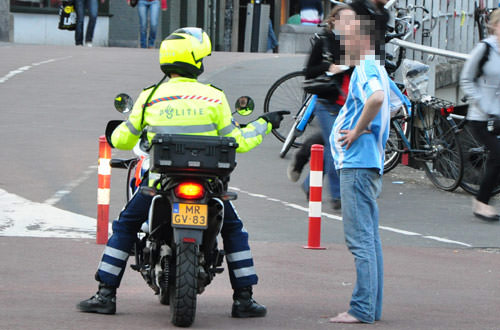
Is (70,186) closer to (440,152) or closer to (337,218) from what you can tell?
(337,218)

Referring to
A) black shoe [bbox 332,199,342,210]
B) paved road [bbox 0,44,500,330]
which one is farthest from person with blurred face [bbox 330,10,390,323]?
black shoe [bbox 332,199,342,210]

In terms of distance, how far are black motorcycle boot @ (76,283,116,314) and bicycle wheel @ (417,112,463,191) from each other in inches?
227

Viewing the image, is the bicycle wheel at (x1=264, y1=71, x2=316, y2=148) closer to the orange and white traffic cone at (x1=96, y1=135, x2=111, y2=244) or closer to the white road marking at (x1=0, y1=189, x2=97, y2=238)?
the white road marking at (x1=0, y1=189, x2=97, y2=238)

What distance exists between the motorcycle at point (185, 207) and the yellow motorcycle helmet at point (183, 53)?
450 millimetres

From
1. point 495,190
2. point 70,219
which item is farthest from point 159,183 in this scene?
point 495,190

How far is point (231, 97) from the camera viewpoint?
640 inches

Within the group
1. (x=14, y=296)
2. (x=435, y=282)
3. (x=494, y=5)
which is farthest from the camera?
(x=494, y=5)

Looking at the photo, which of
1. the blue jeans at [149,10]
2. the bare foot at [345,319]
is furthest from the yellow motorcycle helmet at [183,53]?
the blue jeans at [149,10]

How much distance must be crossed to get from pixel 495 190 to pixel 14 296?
5.77 metres

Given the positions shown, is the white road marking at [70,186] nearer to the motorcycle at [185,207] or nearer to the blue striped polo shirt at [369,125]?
the motorcycle at [185,207]

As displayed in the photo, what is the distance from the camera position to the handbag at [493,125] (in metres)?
9.86

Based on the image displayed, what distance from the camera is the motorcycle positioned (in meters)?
5.68

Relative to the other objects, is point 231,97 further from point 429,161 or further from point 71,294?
point 71,294

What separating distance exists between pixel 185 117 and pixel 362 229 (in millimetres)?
1150
